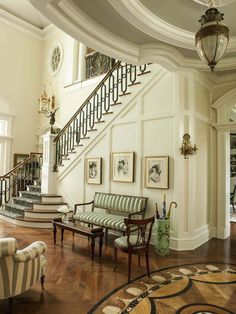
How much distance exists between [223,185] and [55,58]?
8479mm

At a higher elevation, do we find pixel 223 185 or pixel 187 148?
pixel 187 148

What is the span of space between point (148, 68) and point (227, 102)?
1.92 m

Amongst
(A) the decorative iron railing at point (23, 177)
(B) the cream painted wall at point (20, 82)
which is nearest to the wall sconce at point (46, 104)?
(B) the cream painted wall at point (20, 82)

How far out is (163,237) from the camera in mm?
4500

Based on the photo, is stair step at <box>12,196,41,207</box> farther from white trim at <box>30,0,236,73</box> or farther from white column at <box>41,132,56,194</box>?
white trim at <box>30,0,236,73</box>

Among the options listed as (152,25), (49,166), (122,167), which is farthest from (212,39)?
(49,166)

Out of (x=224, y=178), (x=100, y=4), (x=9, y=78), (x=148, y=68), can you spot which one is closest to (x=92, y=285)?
(x=100, y=4)

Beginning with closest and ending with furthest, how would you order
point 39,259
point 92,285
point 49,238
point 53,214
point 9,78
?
point 39,259
point 92,285
point 49,238
point 53,214
point 9,78

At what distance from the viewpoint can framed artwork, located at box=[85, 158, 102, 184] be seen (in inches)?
242

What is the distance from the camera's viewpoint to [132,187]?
5520 mm

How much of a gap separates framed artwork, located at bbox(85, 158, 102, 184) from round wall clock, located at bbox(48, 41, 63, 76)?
5.70 metres

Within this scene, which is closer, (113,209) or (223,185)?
(113,209)

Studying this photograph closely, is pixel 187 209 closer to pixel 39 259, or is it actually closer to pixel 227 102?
pixel 227 102

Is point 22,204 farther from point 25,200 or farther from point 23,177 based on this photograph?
point 23,177
